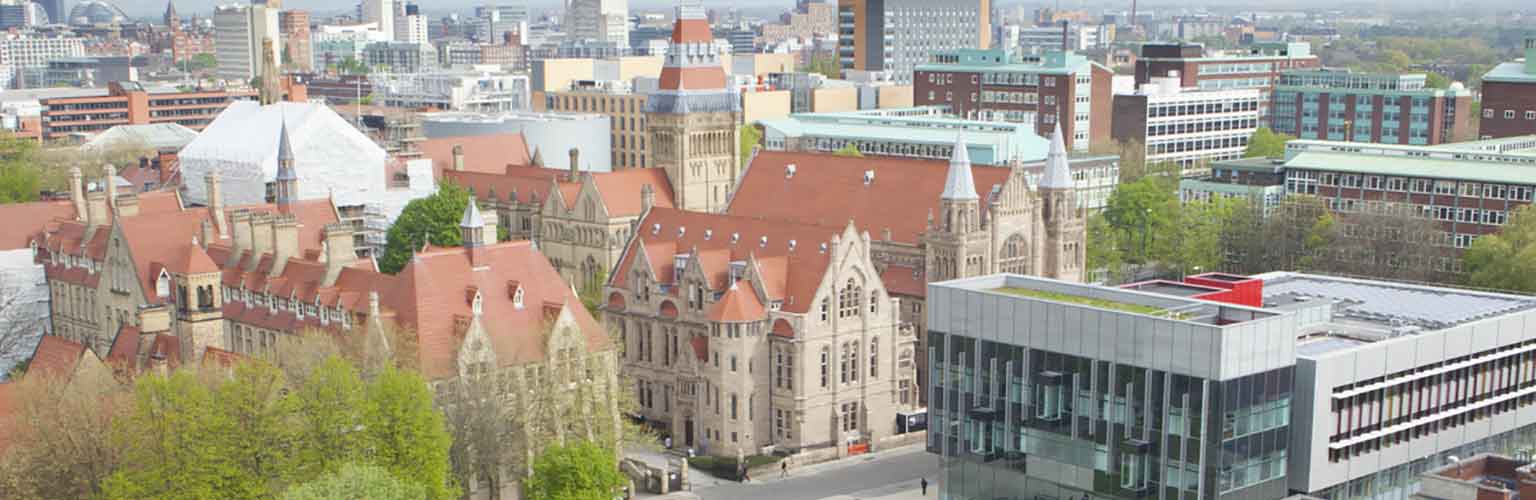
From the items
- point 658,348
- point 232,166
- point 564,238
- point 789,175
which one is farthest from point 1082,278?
point 232,166

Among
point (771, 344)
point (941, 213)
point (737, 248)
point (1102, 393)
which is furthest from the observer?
point (737, 248)

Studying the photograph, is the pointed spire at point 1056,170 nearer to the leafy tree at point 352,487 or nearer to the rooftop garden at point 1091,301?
the rooftop garden at point 1091,301

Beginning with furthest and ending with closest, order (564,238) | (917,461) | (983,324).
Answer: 1. (564,238)
2. (917,461)
3. (983,324)

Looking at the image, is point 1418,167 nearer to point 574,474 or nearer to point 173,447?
point 574,474

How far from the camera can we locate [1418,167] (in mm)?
147500

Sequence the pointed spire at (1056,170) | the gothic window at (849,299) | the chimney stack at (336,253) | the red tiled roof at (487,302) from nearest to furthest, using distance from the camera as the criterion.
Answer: the red tiled roof at (487,302), the chimney stack at (336,253), the gothic window at (849,299), the pointed spire at (1056,170)

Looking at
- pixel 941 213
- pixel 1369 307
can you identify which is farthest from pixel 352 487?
pixel 1369 307

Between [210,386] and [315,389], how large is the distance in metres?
5.36

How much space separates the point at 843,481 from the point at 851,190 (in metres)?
29.7

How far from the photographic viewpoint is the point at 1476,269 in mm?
133875

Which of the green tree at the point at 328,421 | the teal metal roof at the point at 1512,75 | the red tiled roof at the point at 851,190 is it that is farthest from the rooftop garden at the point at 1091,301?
the teal metal roof at the point at 1512,75

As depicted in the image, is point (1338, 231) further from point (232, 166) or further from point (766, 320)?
point (232, 166)

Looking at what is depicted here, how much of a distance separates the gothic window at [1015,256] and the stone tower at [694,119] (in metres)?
26.2

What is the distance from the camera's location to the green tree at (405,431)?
76.4 meters
